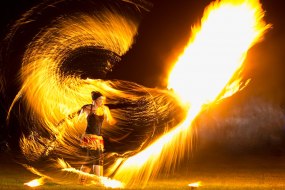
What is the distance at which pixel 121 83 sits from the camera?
1397 cm

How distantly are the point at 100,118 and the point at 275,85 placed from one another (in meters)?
15.0

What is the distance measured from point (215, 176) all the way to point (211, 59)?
8.60 feet

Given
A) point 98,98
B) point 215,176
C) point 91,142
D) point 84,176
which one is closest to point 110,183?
point 84,176

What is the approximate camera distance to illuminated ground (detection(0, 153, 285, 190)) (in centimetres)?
1173

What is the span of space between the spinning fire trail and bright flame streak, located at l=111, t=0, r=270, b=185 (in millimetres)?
18

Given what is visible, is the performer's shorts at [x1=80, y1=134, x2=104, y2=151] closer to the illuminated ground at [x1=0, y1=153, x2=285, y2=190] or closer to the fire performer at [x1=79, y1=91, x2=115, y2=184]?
the fire performer at [x1=79, y1=91, x2=115, y2=184]

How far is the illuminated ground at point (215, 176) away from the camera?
38.5 feet

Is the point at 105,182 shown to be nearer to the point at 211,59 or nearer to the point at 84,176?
the point at 84,176

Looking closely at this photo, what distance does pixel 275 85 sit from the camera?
25.6 metres

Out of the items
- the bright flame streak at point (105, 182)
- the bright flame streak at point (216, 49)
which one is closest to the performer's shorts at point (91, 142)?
the bright flame streak at point (105, 182)

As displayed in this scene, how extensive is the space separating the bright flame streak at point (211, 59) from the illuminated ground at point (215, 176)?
2.10 feet

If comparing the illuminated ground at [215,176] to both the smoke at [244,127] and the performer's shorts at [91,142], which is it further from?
the smoke at [244,127]

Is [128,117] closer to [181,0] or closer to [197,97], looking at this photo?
[197,97]

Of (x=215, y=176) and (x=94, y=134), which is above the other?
(x=94, y=134)
